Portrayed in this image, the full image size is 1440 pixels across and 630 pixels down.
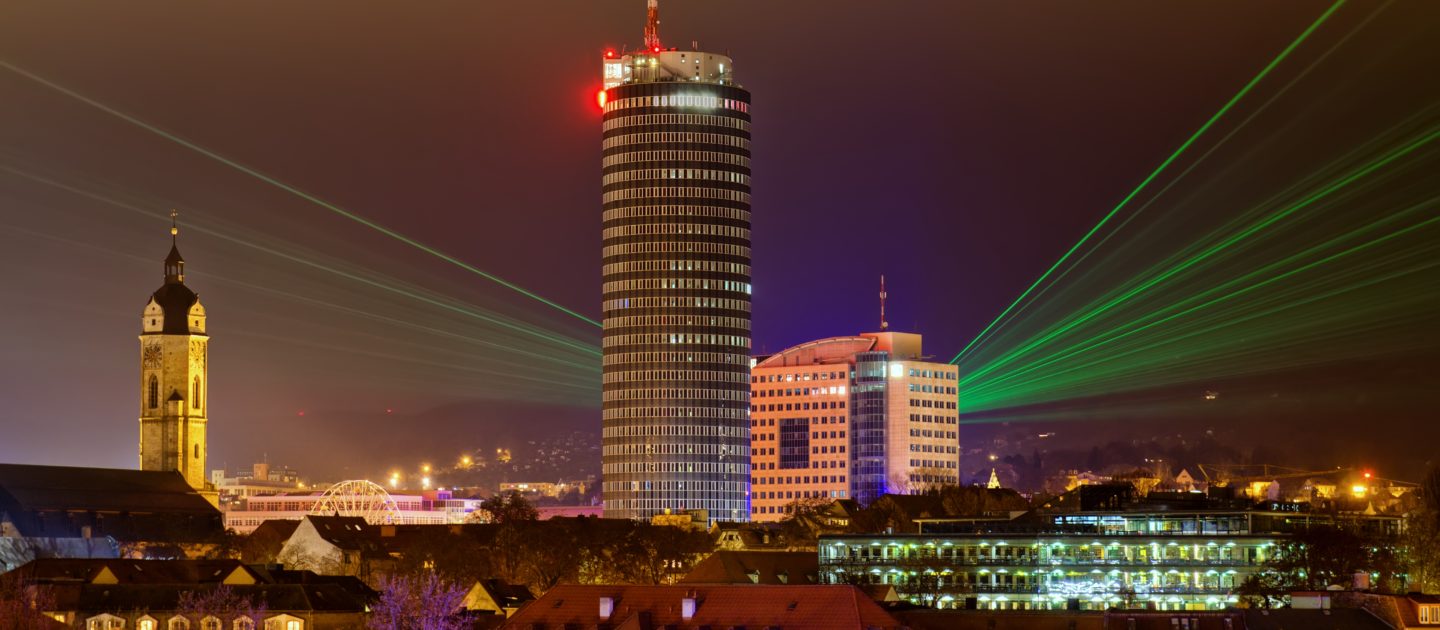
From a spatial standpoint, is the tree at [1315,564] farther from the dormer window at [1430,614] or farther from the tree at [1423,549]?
the dormer window at [1430,614]

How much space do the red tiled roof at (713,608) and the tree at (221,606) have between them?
22.7 meters

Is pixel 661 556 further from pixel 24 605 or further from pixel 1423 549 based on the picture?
pixel 24 605

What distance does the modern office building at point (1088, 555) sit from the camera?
156500 millimetres

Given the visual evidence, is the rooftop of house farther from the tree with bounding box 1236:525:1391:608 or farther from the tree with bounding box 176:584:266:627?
the tree with bounding box 1236:525:1391:608

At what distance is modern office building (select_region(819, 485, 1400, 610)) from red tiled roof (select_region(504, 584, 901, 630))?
39715 mm

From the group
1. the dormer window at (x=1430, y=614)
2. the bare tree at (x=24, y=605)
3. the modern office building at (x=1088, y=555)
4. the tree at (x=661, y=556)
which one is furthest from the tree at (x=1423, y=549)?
the bare tree at (x=24, y=605)

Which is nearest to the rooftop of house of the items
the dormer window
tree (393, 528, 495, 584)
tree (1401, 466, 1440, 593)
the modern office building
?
the modern office building

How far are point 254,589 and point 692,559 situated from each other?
61.2 meters

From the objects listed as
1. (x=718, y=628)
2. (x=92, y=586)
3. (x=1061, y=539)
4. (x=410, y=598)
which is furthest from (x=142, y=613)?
(x=1061, y=539)

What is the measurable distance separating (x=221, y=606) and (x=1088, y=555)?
6468 centimetres

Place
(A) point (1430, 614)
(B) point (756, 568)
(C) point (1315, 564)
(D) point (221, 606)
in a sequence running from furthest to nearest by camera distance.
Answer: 1. (B) point (756, 568)
2. (C) point (1315, 564)
3. (D) point (221, 606)
4. (A) point (1430, 614)

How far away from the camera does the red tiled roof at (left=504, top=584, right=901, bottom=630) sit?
107 m

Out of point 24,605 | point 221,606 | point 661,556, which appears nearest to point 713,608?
point 221,606

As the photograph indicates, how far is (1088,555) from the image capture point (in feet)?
535
